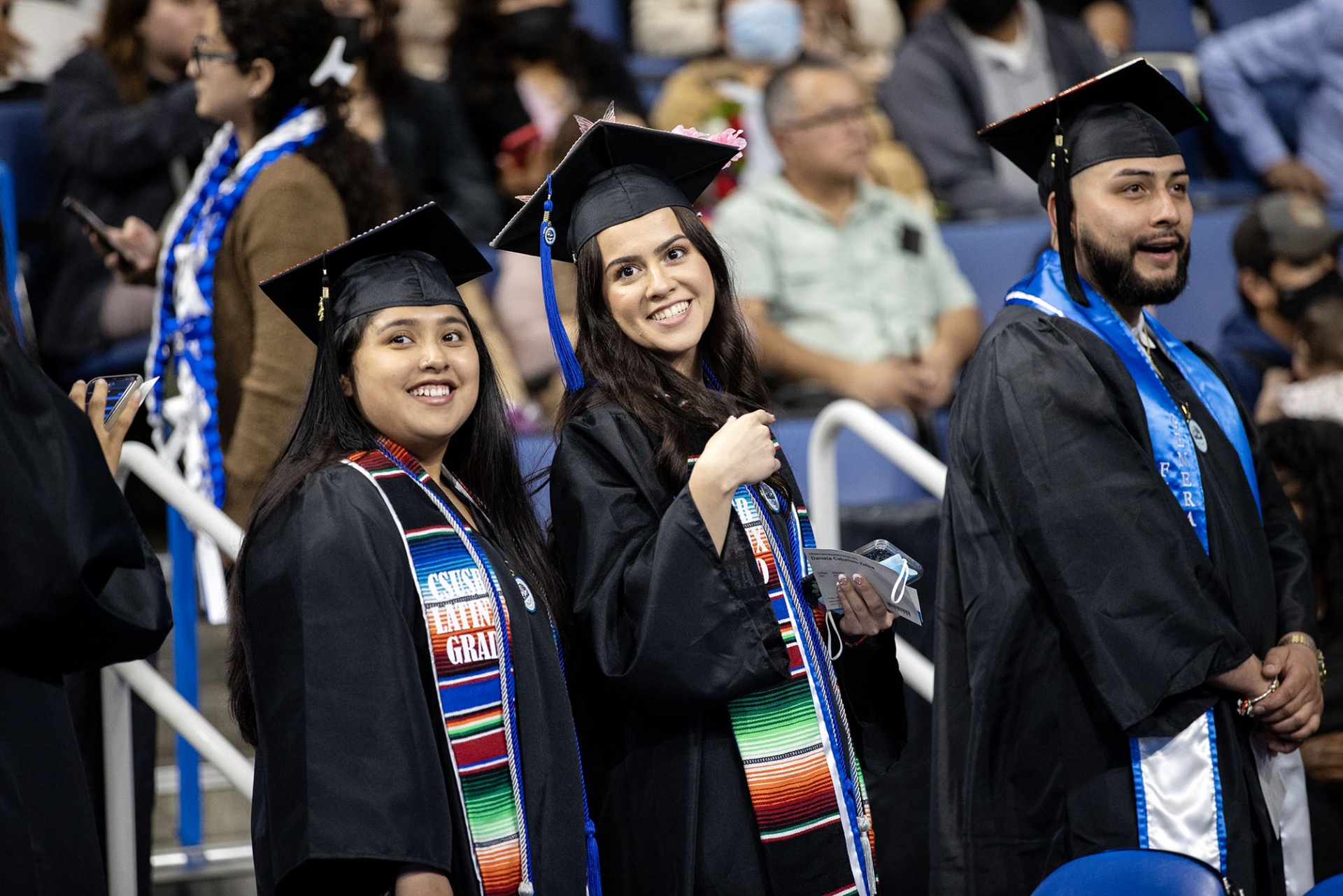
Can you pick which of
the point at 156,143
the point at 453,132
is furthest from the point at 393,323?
the point at 453,132

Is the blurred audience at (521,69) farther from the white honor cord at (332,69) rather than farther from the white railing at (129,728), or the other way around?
the white railing at (129,728)

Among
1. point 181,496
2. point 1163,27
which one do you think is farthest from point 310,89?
point 1163,27

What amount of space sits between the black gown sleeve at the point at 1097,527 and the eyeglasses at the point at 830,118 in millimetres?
2339

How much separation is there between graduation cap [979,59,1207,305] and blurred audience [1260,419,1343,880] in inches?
39.7

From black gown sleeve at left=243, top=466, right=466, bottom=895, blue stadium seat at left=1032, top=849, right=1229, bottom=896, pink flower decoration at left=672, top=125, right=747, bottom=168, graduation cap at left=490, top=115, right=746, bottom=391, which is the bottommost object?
blue stadium seat at left=1032, top=849, right=1229, bottom=896

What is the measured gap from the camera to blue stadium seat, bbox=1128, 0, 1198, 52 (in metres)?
7.56

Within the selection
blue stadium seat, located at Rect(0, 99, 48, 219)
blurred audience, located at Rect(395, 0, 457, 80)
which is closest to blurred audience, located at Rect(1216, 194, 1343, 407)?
blurred audience, located at Rect(395, 0, 457, 80)

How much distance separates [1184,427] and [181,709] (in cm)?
198

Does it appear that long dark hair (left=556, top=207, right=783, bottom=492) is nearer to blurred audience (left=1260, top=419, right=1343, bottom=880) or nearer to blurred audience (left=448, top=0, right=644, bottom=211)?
blurred audience (left=1260, top=419, right=1343, bottom=880)

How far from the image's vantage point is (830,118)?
16.6 feet

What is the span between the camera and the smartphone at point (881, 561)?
2475 millimetres

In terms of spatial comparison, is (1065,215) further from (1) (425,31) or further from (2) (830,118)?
(1) (425,31)

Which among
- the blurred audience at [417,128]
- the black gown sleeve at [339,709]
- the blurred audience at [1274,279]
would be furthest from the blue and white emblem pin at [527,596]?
the blurred audience at [1274,279]

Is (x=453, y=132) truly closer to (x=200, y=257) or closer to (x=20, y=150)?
(x=20, y=150)
